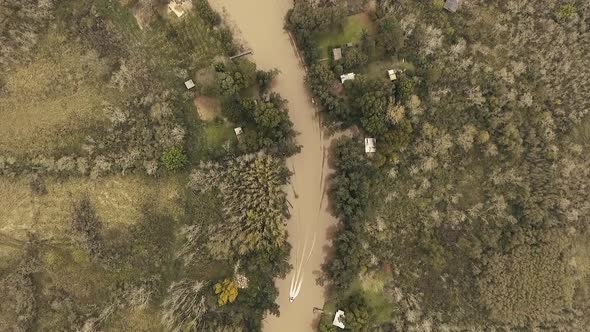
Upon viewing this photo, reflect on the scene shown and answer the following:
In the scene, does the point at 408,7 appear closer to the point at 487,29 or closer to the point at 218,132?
the point at 487,29

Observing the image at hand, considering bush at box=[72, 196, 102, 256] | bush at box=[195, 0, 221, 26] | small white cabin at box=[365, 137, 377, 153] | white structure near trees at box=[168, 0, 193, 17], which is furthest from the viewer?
white structure near trees at box=[168, 0, 193, 17]

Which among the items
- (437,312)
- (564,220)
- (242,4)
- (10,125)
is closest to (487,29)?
(564,220)

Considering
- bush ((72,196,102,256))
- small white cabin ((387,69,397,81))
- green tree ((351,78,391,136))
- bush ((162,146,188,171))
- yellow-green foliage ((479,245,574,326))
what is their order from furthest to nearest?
small white cabin ((387,69,397,81)) < bush ((162,146,188,171)) < bush ((72,196,102,256)) < green tree ((351,78,391,136)) < yellow-green foliage ((479,245,574,326))

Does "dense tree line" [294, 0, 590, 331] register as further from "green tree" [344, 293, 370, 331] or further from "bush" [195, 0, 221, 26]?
"bush" [195, 0, 221, 26]

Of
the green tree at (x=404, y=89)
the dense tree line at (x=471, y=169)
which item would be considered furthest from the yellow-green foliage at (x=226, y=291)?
the green tree at (x=404, y=89)

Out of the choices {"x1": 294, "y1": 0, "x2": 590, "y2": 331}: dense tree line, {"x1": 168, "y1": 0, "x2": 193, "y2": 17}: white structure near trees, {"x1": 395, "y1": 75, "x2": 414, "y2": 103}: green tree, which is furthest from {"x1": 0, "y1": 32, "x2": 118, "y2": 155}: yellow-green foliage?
{"x1": 395, "y1": 75, "x2": 414, "y2": 103}: green tree

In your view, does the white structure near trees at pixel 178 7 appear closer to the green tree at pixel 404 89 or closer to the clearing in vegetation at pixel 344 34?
the clearing in vegetation at pixel 344 34
